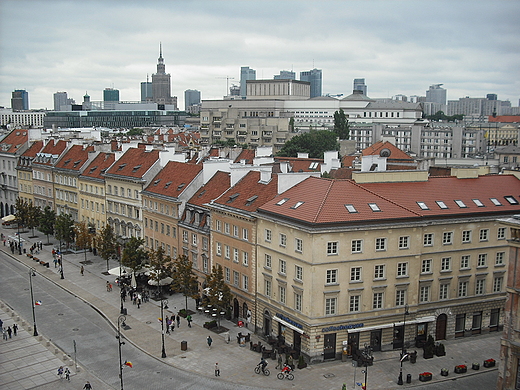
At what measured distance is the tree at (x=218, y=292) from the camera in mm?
60984

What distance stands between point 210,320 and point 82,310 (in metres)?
15.7

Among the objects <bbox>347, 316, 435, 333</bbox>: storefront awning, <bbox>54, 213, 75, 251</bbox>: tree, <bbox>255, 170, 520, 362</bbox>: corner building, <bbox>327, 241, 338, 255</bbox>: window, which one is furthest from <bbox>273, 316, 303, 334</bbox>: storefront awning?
<bbox>54, 213, 75, 251</bbox>: tree

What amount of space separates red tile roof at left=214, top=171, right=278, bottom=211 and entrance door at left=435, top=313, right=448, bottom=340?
66.5 feet

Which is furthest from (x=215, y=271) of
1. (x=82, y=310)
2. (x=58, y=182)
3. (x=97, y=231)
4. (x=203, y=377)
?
(x=58, y=182)

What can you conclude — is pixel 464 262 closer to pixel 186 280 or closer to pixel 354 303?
pixel 354 303

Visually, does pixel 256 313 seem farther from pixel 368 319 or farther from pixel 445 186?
pixel 445 186

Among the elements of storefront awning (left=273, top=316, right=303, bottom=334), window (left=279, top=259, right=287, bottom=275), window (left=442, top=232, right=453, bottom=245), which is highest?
window (left=442, top=232, right=453, bottom=245)

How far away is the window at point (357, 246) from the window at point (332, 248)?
164 centimetres

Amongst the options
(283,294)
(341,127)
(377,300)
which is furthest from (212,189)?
(341,127)

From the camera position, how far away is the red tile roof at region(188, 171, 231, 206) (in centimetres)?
7338

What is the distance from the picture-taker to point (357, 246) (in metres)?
53.2

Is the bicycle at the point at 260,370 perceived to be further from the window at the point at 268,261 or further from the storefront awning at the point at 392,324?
the window at the point at 268,261

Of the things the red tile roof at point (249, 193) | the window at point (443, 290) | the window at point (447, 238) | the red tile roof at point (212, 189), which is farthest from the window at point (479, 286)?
the red tile roof at point (212, 189)

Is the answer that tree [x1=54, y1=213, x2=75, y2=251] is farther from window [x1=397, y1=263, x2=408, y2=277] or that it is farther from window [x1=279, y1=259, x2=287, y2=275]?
window [x1=397, y1=263, x2=408, y2=277]
